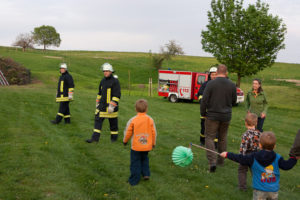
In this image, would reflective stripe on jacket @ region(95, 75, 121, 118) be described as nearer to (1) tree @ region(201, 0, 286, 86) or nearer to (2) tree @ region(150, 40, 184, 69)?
(1) tree @ region(201, 0, 286, 86)

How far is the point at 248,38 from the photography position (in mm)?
27172

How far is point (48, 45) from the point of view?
9112 centimetres

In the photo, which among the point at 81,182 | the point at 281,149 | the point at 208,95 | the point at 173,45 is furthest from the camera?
the point at 173,45

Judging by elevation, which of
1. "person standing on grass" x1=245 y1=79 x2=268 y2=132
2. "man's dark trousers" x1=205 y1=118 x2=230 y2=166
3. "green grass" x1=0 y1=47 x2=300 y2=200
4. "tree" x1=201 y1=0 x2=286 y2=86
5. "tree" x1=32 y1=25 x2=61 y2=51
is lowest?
"green grass" x1=0 y1=47 x2=300 y2=200

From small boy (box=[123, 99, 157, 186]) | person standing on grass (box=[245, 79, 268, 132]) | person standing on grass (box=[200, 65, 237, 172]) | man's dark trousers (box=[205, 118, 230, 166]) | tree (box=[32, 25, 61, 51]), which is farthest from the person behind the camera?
tree (box=[32, 25, 61, 51])

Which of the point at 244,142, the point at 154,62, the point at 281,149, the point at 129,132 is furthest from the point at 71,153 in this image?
the point at 154,62

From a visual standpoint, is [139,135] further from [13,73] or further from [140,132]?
[13,73]

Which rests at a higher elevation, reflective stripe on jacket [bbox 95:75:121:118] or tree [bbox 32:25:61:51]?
tree [bbox 32:25:61:51]

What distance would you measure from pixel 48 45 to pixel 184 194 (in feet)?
308

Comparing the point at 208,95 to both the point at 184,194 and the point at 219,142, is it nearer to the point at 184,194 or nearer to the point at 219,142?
the point at 219,142

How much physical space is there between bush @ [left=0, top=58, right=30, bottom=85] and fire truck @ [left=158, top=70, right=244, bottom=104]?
14423mm

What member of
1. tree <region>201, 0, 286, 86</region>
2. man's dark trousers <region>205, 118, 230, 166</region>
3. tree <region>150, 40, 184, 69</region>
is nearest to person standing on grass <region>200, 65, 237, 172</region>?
man's dark trousers <region>205, 118, 230, 166</region>

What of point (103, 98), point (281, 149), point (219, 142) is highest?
point (103, 98)

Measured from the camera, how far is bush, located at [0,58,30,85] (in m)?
28.5
